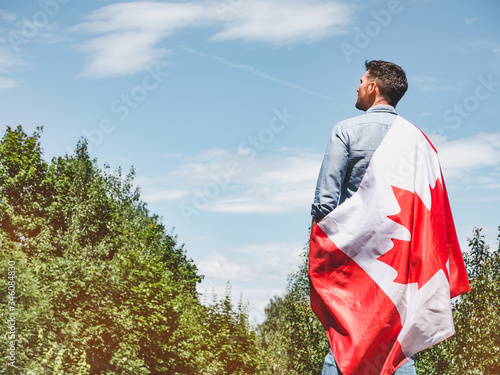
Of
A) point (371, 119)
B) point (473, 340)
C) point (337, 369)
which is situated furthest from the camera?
point (473, 340)

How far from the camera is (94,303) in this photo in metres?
24.1

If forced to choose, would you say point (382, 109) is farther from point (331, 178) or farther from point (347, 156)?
point (331, 178)

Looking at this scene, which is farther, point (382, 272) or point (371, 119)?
point (371, 119)

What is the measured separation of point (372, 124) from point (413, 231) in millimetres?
590

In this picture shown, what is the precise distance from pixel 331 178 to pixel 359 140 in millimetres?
280

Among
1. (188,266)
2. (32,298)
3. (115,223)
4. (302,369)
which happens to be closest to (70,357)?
(32,298)

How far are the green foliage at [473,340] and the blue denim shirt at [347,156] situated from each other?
1137cm

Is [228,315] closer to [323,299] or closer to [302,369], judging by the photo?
[302,369]

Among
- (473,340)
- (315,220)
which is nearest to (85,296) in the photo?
(473,340)

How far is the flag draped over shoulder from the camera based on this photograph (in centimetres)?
243

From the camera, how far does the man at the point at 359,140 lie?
249 cm

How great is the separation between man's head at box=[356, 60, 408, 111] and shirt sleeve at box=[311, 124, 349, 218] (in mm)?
383

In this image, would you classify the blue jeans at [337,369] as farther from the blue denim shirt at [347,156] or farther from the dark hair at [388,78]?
the dark hair at [388,78]

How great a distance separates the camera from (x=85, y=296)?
24406mm
